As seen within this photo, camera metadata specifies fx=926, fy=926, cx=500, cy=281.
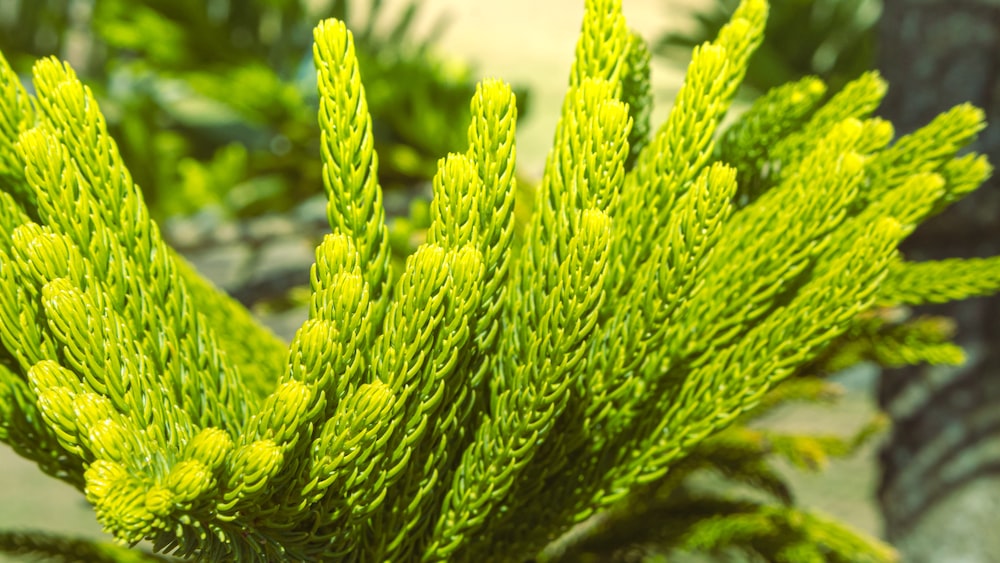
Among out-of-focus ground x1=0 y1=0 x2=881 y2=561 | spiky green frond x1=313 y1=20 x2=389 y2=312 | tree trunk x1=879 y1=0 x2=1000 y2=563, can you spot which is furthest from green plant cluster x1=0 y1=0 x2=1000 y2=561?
tree trunk x1=879 y1=0 x2=1000 y2=563

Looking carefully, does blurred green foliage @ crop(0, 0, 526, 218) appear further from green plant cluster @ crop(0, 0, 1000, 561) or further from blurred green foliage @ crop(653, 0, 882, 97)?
green plant cluster @ crop(0, 0, 1000, 561)

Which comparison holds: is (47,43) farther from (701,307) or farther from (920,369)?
(701,307)

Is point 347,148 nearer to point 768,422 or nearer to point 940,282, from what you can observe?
point 940,282

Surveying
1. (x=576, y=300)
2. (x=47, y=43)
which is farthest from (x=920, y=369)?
(x=47, y=43)

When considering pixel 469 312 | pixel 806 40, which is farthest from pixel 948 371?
pixel 469 312

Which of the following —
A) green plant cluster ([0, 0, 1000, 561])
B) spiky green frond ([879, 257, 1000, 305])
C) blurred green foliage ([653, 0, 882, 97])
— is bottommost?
green plant cluster ([0, 0, 1000, 561])
